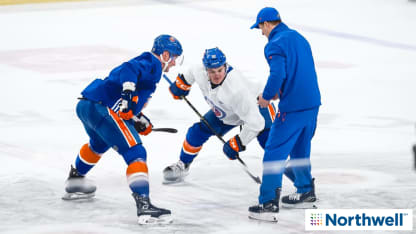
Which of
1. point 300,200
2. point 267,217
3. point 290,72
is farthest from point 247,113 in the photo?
point 267,217

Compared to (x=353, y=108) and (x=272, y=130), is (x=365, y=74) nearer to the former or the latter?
(x=353, y=108)

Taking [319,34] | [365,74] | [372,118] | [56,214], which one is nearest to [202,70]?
[56,214]

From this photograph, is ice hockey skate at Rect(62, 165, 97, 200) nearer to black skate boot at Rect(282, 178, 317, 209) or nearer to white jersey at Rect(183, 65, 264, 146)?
white jersey at Rect(183, 65, 264, 146)

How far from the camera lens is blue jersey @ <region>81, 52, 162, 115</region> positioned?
240 inches

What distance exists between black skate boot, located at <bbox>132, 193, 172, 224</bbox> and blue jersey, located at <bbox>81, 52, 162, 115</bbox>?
23.7 inches

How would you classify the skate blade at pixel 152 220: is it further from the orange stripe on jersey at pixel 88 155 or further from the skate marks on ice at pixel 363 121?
the skate marks on ice at pixel 363 121

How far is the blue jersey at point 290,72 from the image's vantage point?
586 centimetres

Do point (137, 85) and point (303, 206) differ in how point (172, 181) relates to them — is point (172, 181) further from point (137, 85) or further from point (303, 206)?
point (303, 206)

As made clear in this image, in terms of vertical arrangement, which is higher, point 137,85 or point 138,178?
point 137,85

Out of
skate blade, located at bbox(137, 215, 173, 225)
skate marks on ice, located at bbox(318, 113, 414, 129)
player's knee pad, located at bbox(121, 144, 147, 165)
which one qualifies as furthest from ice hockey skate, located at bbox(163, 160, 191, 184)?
skate marks on ice, located at bbox(318, 113, 414, 129)

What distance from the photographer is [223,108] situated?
6594 millimetres

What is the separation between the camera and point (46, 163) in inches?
296

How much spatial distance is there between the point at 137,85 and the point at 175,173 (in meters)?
1.00

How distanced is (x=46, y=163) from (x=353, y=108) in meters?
3.32
